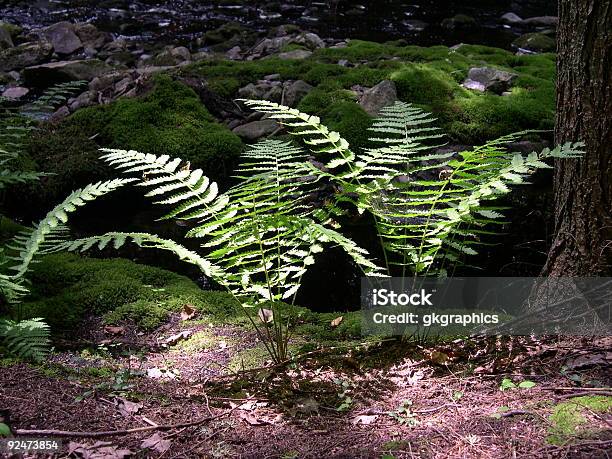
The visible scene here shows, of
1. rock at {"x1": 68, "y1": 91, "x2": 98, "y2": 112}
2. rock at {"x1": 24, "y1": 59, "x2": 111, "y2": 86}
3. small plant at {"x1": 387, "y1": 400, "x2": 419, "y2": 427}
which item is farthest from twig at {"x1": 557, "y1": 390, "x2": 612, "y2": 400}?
rock at {"x1": 24, "y1": 59, "x2": 111, "y2": 86}

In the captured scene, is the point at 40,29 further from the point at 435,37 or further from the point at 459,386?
the point at 459,386

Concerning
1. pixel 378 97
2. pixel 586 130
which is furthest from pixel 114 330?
pixel 378 97

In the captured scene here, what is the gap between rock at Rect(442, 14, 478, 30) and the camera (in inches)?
505

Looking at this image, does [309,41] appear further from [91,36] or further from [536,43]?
[91,36]

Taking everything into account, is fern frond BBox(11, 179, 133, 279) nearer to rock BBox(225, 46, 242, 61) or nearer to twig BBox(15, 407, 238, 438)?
twig BBox(15, 407, 238, 438)

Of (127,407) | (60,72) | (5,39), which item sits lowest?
(127,407)

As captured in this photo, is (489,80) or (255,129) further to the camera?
(489,80)

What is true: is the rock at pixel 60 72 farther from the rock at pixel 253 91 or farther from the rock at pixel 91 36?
the rock at pixel 253 91

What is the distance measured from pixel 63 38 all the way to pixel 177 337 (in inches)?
365

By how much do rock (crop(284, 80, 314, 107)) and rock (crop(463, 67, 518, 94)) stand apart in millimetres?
1851

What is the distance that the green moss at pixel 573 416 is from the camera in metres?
1.98

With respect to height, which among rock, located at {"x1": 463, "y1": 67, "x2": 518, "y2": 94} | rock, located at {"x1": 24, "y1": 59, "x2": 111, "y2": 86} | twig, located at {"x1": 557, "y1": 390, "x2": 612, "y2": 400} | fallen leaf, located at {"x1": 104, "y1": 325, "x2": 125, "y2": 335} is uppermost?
rock, located at {"x1": 24, "y1": 59, "x2": 111, "y2": 86}

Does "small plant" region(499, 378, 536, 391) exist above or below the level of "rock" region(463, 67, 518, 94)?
below

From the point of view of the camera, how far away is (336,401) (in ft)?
8.23
